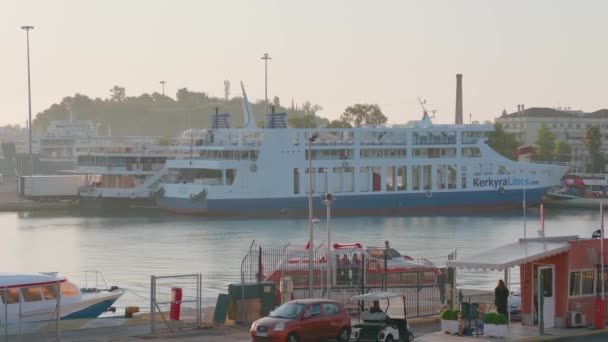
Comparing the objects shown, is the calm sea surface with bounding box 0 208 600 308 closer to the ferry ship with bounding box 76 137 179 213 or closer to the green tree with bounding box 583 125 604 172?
the ferry ship with bounding box 76 137 179 213

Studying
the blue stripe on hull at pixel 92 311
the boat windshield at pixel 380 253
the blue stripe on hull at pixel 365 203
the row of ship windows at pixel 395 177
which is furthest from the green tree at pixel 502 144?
the blue stripe on hull at pixel 92 311

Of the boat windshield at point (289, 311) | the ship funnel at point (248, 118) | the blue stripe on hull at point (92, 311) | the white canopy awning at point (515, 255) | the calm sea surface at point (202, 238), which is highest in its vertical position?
the ship funnel at point (248, 118)

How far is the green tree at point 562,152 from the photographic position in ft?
485

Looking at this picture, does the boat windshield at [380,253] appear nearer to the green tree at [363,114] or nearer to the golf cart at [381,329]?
the golf cart at [381,329]

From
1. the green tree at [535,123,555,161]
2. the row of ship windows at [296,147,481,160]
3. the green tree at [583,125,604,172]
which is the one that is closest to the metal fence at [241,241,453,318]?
the row of ship windows at [296,147,481,160]

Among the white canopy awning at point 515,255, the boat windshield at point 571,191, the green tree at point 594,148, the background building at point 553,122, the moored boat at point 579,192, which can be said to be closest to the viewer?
the white canopy awning at point 515,255

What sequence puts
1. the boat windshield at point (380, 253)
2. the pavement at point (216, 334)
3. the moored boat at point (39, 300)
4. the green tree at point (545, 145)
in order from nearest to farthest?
the pavement at point (216, 334), the moored boat at point (39, 300), the boat windshield at point (380, 253), the green tree at point (545, 145)

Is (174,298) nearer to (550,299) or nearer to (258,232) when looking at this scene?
(550,299)

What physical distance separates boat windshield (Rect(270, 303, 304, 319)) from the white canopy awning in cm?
342

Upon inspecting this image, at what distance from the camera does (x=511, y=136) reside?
14550 cm

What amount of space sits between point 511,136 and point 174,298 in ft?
397

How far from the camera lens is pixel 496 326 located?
24.2m

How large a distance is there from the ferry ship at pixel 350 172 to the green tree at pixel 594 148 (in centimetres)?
4736

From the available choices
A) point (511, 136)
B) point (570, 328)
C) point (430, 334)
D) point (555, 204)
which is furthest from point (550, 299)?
point (511, 136)
